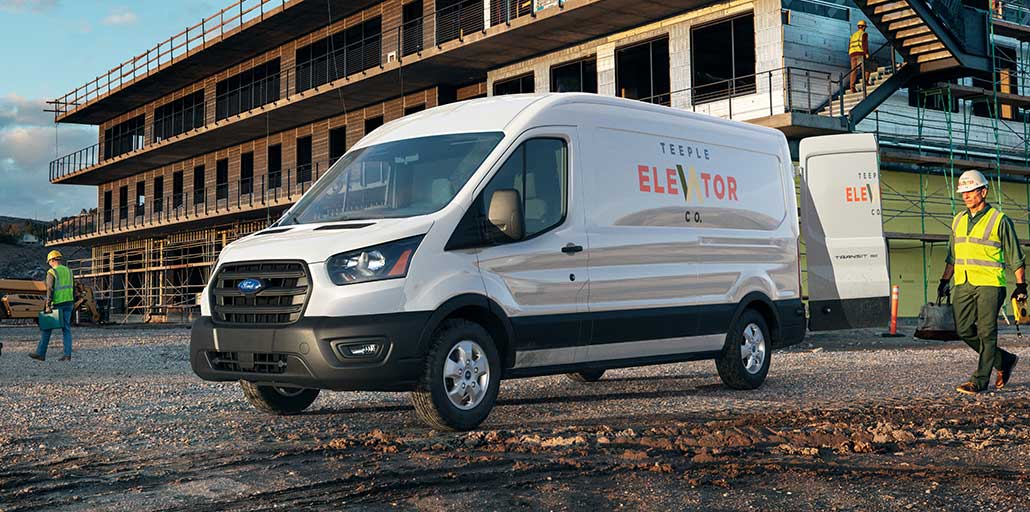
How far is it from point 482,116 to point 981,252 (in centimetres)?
437

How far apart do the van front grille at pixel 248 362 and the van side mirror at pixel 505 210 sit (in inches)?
62.0

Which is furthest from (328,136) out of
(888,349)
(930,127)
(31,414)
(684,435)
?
(684,435)

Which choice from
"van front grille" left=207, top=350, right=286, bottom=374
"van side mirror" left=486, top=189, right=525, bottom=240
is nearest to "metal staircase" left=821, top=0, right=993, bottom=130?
"van side mirror" left=486, top=189, right=525, bottom=240

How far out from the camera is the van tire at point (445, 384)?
6750 millimetres

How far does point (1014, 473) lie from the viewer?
527cm

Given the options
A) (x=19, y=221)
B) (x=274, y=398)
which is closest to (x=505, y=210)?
(x=274, y=398)

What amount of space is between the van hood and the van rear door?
6.01 m

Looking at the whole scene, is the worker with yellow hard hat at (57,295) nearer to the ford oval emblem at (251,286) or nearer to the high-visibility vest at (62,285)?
the high-visibility vest at (62,285)

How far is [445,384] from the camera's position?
686cm

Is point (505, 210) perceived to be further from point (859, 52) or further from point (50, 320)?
point (859, 52)

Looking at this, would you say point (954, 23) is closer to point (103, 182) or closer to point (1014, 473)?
point (1014, 473)

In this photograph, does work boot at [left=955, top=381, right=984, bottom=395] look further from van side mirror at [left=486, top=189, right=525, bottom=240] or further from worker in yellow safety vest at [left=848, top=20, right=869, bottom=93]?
worker in yellow safety vest at [left=848, top=20, right=869, bottom=93]

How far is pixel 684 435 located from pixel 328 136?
30.4 meters

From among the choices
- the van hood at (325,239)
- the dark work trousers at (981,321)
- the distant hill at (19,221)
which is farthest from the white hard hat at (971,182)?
the distant hill at (19,221)
